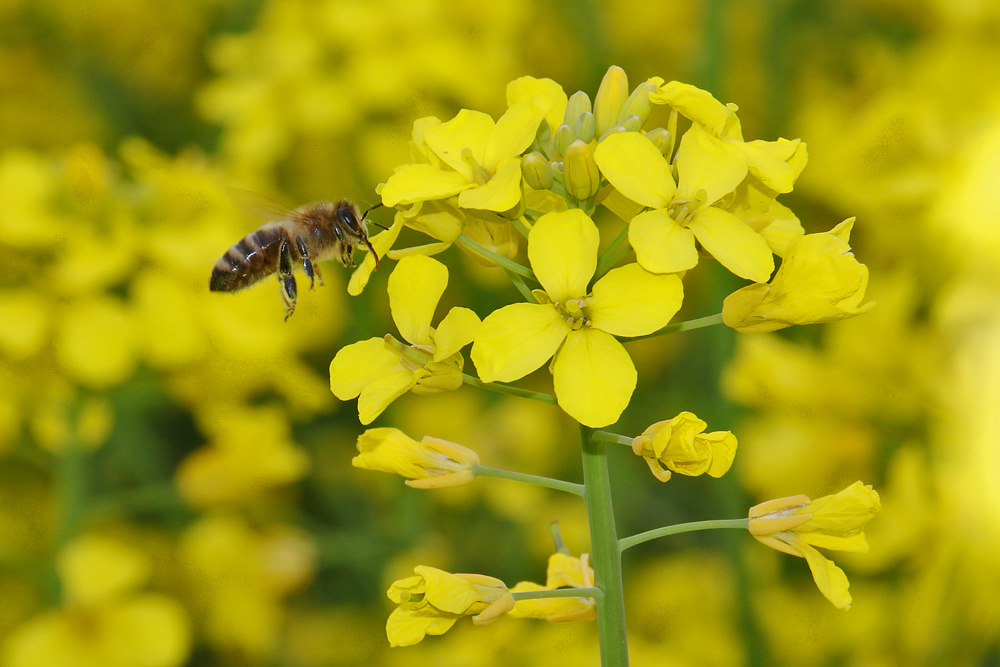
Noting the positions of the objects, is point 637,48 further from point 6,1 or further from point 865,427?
point 6,1

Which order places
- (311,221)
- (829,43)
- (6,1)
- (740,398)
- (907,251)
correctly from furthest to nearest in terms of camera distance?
(6,1), (829,43), (907,251), (740,398), (311,221)

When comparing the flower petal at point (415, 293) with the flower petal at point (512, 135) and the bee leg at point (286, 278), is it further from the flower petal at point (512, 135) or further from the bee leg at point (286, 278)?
the bee leg at point (286, 278)

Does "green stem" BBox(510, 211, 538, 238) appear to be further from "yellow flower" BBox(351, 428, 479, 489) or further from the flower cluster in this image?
"yellow flower" BBox(351, 428, 479, 489)

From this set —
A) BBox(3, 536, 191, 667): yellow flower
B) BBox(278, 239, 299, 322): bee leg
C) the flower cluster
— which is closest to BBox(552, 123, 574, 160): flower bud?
the flower cluster

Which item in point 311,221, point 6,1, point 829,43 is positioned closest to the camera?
point 311,221

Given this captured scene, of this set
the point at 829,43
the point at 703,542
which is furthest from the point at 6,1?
the point at 703,542
